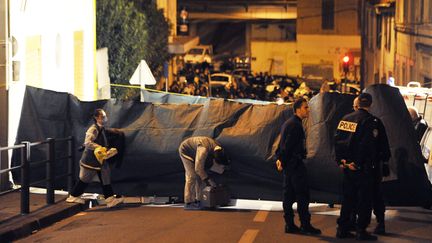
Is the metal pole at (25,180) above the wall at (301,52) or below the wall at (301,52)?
below

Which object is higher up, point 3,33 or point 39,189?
point 3,33

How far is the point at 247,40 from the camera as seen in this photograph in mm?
90812

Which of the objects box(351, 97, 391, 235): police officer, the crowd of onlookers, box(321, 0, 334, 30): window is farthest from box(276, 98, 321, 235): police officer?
box(321, 0, 334, 30): window

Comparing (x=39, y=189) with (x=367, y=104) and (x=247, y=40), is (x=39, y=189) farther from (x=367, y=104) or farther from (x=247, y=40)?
(x=247, y=40)

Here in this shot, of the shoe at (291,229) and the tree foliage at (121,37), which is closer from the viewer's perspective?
the shoe at (291,229)

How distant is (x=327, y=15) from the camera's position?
80812mm

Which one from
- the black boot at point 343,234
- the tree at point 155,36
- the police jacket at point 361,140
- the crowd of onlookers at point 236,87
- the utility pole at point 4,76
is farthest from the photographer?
the crowd of onlookers at point 236,87

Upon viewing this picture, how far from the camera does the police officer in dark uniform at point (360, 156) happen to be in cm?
1148

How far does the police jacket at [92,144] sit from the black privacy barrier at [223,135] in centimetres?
79

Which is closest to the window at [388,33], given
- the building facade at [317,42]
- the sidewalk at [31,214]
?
the building facade at [317,42]

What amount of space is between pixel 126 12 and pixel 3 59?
14.3 m

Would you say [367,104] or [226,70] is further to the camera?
[226,70]

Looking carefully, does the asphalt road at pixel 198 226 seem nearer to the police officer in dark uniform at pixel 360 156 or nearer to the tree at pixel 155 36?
the police officer in dark uniform at pixel 360 156

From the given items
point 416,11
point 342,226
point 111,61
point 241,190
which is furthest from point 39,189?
point 416,11
